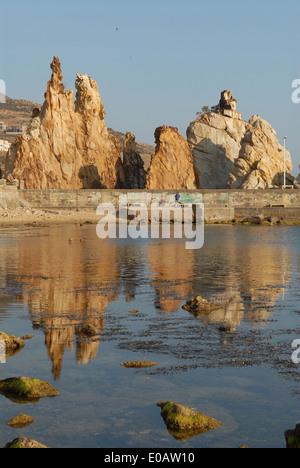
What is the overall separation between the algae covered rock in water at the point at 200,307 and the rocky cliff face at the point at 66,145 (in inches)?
2685

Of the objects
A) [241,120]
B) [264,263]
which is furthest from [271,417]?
[241,120]

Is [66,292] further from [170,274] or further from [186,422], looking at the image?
[186,422]

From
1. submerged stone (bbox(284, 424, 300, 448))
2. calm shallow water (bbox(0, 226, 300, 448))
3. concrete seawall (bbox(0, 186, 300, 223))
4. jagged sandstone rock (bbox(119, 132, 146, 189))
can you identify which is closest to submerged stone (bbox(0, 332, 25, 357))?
calm shallow water (bbox(0, 226, 300, 448))

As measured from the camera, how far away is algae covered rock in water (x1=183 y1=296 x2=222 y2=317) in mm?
11500

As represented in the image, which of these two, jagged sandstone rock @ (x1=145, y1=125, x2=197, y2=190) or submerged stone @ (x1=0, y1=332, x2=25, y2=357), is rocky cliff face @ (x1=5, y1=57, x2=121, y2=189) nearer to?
jagged sandstone rock @ (x1=145, y1=125, x2=197, y2=190)

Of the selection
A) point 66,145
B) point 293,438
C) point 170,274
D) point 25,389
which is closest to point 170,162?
point 66,145

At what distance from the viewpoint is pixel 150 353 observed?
8.56 m

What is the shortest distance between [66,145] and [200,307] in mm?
73279

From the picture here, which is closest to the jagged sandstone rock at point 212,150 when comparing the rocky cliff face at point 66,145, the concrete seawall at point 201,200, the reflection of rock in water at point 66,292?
the rocky cliff face at point 66,145

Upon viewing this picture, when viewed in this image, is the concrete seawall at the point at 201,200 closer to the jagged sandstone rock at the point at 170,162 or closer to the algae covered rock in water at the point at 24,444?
the jagged sandstone rock at the point at 170,162

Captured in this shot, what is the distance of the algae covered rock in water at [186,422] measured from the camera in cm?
580

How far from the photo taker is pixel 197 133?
91938mm

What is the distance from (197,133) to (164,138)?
6979 millimetres

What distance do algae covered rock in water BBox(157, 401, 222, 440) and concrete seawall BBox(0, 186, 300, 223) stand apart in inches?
2023
